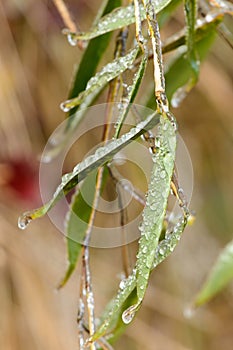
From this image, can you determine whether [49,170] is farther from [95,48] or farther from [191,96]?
[95,48]

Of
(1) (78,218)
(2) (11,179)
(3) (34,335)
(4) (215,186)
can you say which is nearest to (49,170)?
(2) (11,179)

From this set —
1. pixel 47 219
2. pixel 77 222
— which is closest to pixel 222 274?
pixel 77 222

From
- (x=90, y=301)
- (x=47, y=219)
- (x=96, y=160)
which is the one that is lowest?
(x=47, y=219)

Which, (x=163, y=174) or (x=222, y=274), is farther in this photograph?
(x=222, y=274)

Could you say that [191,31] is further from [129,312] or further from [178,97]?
[129,312]

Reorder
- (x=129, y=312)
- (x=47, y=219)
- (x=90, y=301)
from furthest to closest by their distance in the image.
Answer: (x=47, y=219) < (x=90, y=301) < (x=129, y=312)

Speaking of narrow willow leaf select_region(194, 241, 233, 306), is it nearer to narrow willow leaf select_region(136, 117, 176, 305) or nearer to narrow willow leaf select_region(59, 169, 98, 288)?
narrow willow leaf select_region(59, 169, 98, 288)
